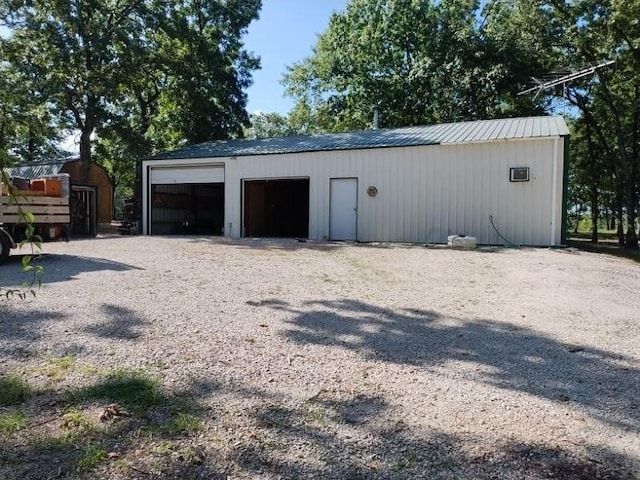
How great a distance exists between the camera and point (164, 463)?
91.7 inches

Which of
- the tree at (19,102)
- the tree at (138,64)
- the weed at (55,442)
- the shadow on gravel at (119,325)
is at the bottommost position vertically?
the weed at (55,442)

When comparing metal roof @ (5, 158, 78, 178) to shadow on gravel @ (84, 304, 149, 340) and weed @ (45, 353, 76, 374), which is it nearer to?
shadow on gravel @ (84, 304, 149, 340)

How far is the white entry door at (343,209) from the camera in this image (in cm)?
1512

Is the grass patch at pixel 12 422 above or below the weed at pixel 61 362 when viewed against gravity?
below

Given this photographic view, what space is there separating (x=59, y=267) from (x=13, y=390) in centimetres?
541

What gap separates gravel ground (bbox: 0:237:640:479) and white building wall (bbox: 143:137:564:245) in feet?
19.3

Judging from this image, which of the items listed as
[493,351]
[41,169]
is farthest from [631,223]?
[41,169]

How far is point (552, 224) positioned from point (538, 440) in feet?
38.0

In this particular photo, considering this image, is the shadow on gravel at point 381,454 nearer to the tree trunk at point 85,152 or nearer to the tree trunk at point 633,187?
the tree trunk at point 633,187

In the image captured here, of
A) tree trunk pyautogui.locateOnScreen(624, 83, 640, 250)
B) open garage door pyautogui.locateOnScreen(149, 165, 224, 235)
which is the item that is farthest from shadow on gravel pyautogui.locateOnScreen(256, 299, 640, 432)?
tree trunk pyautogui.locateOnScreen(624, 83, 640, 250)

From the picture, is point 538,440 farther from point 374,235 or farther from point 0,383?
point 374,235

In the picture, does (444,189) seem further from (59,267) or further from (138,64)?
(138,64)

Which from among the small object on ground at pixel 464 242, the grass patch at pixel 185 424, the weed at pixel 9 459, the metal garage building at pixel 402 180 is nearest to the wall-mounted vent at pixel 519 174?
the metal garage building at pixel 402 180

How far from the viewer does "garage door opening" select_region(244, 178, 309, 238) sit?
1761 centimetres
